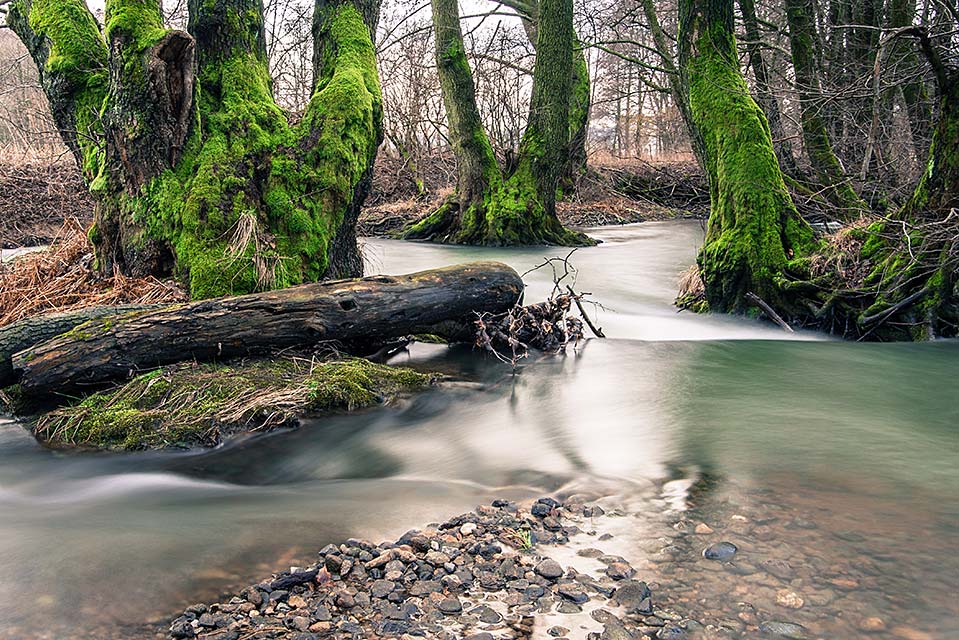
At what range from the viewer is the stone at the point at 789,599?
2861 millimetres

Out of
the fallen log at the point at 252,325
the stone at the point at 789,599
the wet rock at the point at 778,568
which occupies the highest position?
the fallen log at the point at 252,325

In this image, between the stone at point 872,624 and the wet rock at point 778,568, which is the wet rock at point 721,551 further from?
the stone at point 872,624

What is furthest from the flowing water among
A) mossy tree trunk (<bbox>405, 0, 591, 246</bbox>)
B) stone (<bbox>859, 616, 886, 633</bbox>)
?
mossy tree trunk (<bbox>405, 0, 591, 246</bbox>)

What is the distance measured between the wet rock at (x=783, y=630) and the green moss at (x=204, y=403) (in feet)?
11.7

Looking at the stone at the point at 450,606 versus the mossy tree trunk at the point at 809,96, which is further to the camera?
the mossy tree trunk at the point at 809,96

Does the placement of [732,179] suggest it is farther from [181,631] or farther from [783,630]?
[181,631]

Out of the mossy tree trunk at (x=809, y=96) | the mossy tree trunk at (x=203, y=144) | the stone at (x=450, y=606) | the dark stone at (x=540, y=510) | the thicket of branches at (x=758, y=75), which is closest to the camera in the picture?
the stone at (x=450, y=606)

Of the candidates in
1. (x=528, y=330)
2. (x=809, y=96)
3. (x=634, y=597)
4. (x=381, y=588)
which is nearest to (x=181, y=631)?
(x=381, y=588)

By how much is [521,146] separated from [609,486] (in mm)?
12911

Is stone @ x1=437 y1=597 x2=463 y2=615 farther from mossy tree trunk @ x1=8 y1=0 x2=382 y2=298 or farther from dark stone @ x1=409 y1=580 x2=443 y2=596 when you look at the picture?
mossy tree trunk @ x1=8 y1=0 x2=382 y2=298

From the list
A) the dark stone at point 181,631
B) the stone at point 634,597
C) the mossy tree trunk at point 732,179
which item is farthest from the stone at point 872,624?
the mossy tree trunk at point 732,179

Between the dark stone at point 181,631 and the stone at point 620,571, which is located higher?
the stone at point 620,571

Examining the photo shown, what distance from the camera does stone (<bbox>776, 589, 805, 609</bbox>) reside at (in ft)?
9.39

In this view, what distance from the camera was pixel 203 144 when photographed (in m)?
7.38
